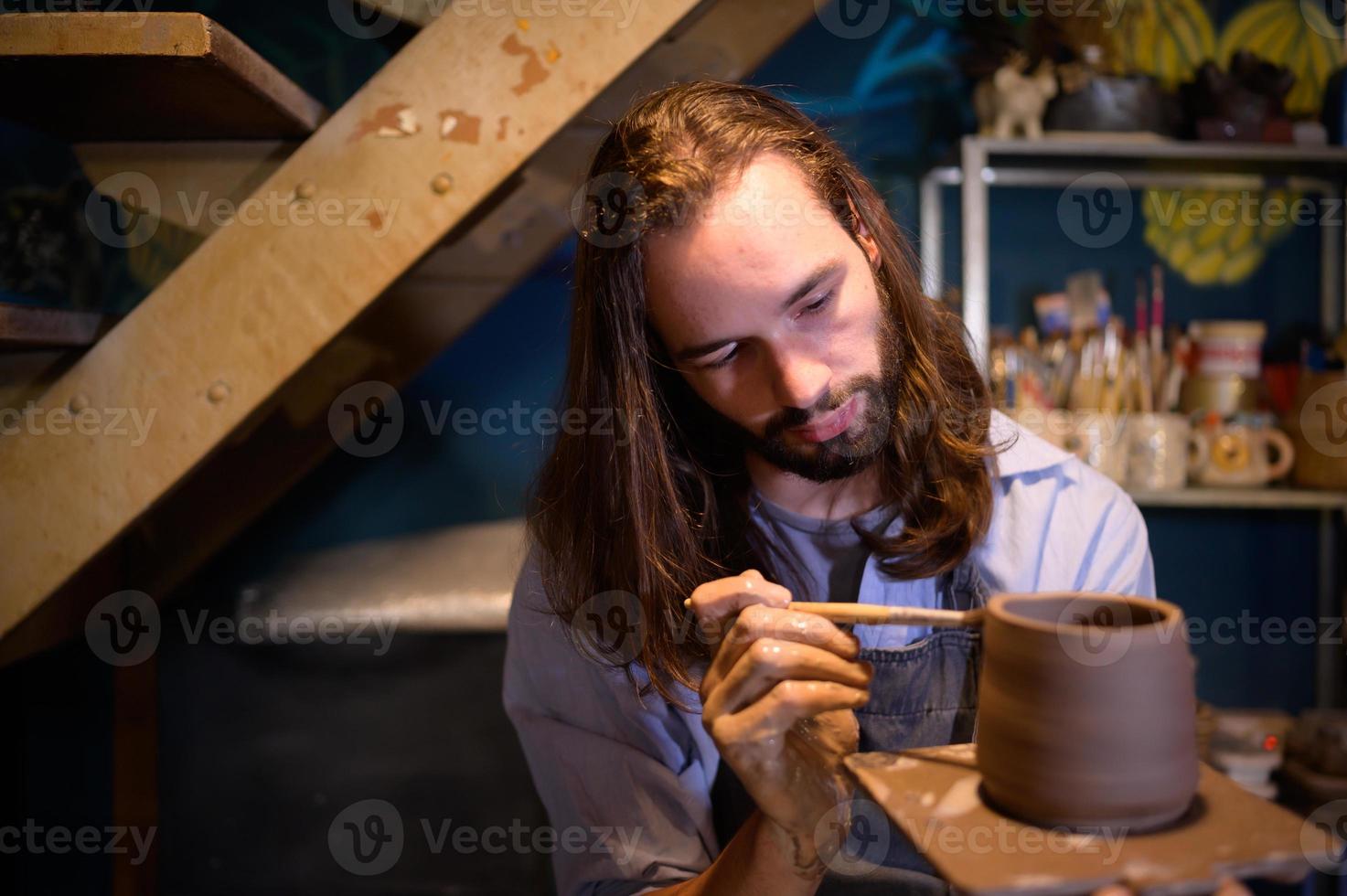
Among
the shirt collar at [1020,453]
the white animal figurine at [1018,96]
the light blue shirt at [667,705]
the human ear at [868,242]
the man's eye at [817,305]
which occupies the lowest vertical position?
the light blue shirt at [667,705]

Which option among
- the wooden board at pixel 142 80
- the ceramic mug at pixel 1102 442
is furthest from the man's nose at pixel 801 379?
the ceramic mug at pixel 1102 442

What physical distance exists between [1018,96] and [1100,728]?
190 centimetres

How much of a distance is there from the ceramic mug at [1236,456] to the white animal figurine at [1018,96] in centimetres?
82

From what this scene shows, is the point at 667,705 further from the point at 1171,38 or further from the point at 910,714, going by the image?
the point at 1171,38

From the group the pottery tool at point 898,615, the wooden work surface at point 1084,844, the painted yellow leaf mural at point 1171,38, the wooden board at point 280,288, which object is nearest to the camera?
the wooden work surface at point 1084,844

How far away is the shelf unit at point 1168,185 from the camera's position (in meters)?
2.23

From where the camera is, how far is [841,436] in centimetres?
116

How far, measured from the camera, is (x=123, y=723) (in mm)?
2227

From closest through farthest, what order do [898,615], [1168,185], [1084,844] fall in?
[1084,844]
[898,615]
[1168,185]

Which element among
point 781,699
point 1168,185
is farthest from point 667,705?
point 1168,185

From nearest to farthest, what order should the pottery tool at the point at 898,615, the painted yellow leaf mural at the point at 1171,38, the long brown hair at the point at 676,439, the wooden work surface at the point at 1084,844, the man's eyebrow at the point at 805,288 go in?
1. the wooden work surface at the point at 1084,844
2. the pottery tool at the point at 898,615
3. the man's eyebrow at the point at 805,288
4. the long brown hair at the point at 676,439
5. the painted yellow leaf mural at the point at 1171,38

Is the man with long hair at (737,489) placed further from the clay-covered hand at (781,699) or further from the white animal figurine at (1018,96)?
the white animal figurine at (1018,96)

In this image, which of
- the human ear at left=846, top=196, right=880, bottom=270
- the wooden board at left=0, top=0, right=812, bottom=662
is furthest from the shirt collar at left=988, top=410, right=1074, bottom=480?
the wooden board at left=0, top=0, right=812, bottom=662

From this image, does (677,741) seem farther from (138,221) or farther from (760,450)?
(138,221)
